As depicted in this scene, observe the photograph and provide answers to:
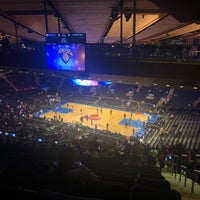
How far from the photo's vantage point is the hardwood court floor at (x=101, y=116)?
24266mm

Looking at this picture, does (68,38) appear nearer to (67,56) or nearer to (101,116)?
(67,56)

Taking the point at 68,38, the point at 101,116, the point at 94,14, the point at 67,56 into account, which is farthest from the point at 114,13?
the point at 101,116

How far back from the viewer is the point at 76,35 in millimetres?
8602

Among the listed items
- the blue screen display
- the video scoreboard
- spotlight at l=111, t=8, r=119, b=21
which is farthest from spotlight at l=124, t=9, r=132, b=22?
the blue screen display

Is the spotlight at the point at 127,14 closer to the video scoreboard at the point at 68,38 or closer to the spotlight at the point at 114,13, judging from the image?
the spotlight at the point at 114,13

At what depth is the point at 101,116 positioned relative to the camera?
2788cm

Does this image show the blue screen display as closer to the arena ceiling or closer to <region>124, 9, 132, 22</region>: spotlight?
the arena ceiling

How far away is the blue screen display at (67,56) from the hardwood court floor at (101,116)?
1500 centimetres

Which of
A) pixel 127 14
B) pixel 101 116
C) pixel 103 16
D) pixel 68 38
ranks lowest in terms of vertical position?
pixel 101 116

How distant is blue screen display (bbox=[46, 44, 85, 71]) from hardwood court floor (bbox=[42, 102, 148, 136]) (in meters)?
15.0

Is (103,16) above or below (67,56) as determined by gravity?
above

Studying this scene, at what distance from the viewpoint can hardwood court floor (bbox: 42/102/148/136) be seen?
24.3m

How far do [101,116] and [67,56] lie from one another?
19430 millimetres

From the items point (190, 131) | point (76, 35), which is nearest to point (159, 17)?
point (76, 35)
